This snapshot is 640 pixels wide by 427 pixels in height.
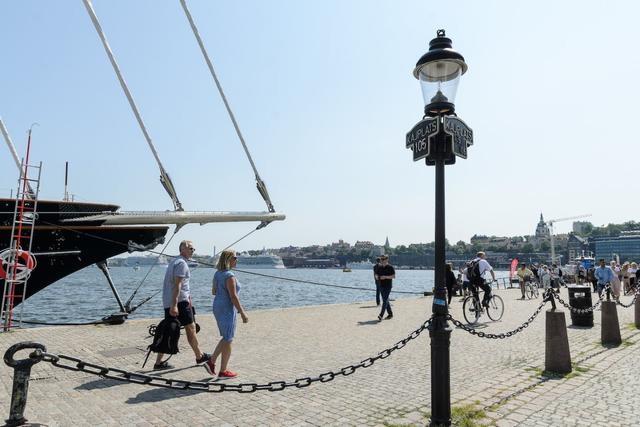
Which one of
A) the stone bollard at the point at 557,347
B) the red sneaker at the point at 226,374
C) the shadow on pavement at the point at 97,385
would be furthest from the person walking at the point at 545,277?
the shadow on pavement at the point at 97,385

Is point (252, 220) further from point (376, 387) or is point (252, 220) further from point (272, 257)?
point (272, 257)

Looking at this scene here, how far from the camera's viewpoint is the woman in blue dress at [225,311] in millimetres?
6555

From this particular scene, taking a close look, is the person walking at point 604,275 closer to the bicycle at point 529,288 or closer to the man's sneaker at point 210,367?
the bicycle at point 529,288

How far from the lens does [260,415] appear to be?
4.96 metres

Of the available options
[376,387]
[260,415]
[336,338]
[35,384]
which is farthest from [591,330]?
[35,384]

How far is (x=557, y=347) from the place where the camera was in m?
6.73

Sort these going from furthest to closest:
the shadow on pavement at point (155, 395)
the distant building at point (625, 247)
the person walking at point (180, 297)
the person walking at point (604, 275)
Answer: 1. the distant building at point (625, 247)
2. the person walking at point (604, 275)
3. the person walking at point (180, 297)
4. the shadow on pavement at point (155, 395)

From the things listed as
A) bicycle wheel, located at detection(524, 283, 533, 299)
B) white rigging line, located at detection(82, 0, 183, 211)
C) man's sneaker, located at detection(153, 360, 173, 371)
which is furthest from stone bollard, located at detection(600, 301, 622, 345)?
bicycle wheel, located at detection(524, 283, 533, 299)

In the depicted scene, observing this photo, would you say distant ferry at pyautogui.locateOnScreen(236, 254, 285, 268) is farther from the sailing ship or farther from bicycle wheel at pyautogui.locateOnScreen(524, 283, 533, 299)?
the sailing ship

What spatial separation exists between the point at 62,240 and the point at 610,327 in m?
14.0

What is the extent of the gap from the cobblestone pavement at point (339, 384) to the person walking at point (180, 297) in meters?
0.32

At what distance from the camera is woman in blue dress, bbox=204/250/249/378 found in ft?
21.5

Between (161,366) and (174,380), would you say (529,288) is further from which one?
(174,380)

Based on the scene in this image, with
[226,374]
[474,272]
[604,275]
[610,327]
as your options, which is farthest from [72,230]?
[604,275]
